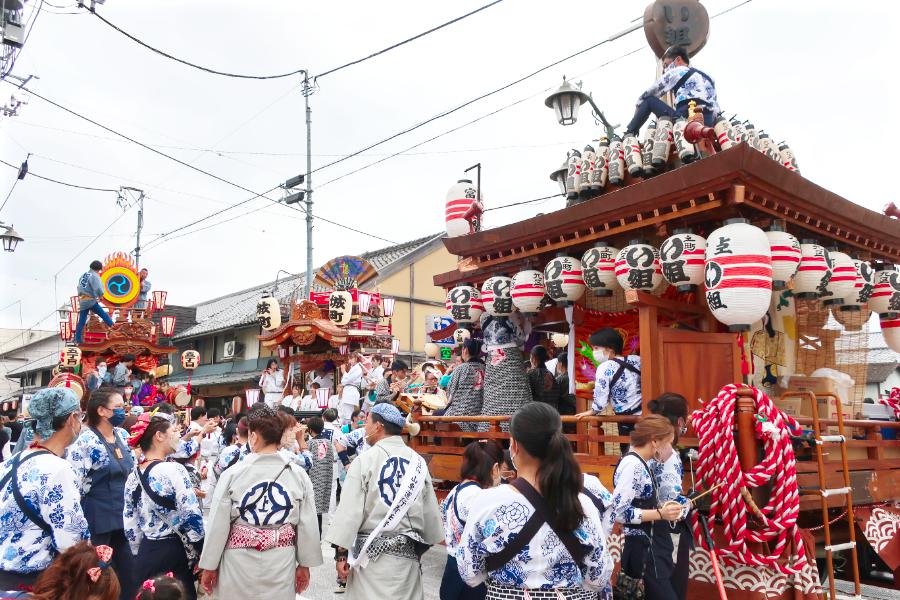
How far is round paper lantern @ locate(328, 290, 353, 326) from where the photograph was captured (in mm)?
18219

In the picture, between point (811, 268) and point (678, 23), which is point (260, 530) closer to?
point (811, 268)

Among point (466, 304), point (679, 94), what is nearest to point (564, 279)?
point (466, 304)

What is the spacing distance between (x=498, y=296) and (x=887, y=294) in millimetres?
5059

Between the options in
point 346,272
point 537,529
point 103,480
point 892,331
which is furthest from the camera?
point 346,272

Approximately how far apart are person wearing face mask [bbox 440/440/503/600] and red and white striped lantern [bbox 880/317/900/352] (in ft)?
21.8

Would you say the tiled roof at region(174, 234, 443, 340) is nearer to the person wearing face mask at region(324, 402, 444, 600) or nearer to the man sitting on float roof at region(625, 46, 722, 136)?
the man sitting on float roof at region(625, 46, 722, 136)

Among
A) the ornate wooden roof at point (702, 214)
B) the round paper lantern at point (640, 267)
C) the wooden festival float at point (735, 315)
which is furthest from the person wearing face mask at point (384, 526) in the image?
the ornate wooden roof at point (702, 214)

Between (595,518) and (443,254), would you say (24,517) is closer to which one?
(595,518)

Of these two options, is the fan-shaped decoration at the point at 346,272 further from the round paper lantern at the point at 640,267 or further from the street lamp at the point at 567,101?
the round paper lantern at the point at 640,267

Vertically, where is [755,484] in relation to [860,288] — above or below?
below

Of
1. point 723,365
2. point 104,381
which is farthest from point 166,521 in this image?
point 104,381

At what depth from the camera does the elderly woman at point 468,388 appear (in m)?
9.23

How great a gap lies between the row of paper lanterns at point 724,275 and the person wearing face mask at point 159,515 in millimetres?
4913

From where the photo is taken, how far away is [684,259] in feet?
22.2
